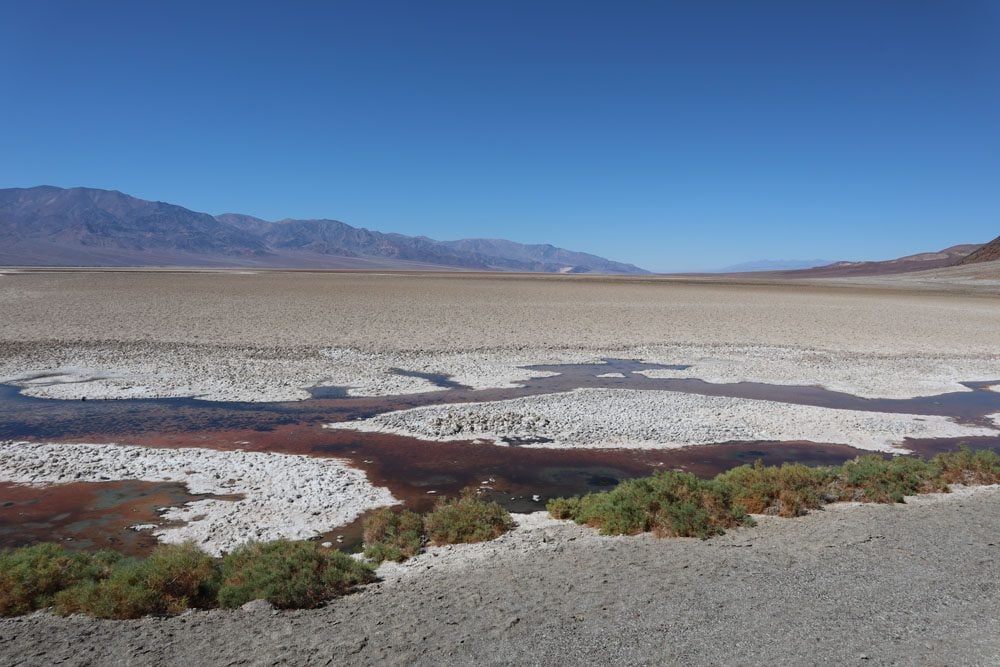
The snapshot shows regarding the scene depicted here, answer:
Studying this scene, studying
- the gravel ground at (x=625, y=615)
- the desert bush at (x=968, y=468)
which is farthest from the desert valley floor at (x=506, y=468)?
the desert bush at (x=968, y=468)

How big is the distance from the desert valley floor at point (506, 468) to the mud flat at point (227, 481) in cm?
5

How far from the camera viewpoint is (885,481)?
8352 millimetres

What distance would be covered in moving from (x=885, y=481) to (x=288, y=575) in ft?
25.6

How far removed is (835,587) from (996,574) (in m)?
1.67

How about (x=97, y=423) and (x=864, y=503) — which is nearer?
(x=864, y=503)

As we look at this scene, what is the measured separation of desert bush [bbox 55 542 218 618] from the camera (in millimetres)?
5000

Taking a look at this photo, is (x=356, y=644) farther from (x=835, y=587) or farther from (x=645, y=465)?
(x=645, y=465)

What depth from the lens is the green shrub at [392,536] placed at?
644 centimetres

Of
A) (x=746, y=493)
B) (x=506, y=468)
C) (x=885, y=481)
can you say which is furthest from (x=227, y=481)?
(x=885, y=481)

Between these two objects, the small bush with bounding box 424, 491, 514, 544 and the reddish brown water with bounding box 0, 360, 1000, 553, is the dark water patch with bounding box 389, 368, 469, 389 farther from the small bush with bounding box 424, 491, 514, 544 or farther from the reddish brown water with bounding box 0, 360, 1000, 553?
the small bush with bounding box 424, 491, 514, 544

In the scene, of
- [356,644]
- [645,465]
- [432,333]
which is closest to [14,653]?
[356,644]

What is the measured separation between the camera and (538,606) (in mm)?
5113

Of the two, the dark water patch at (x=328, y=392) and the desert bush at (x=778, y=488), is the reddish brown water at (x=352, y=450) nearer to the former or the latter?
the dark water patch at (x=328, y=392)

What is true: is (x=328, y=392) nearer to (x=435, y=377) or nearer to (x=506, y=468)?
(x=435, y=377)
